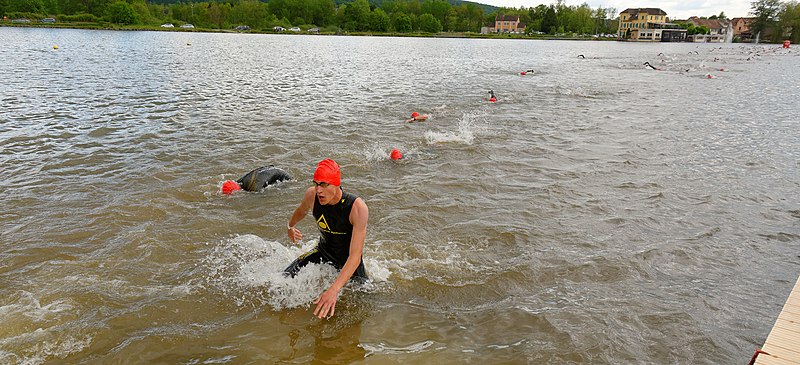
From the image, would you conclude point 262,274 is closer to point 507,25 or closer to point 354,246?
point 354,246

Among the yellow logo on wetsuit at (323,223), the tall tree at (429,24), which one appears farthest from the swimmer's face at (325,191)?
the tall tree at (429,24)

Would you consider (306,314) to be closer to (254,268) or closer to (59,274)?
(254,268)

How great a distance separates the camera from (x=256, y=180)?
10039mm

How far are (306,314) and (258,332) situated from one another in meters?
0.59

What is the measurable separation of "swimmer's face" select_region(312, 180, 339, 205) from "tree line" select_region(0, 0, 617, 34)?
14162 cm

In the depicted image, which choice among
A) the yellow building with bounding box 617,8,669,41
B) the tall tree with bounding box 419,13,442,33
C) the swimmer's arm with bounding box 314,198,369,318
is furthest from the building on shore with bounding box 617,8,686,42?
the swimmer's arm with bounding box 314,198,369,318

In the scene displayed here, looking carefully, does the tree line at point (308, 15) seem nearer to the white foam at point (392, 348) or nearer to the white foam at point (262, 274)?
the white foam at point (262, 274)

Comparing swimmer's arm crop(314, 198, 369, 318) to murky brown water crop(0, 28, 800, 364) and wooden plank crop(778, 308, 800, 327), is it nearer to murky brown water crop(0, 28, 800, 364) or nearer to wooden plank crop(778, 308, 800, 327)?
murky brown water crop(0, 28, 800, 364)

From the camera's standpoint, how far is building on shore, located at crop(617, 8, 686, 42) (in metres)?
140

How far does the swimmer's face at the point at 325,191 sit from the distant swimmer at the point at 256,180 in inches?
208

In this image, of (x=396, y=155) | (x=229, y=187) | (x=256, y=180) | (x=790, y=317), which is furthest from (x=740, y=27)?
(x=229, y=187)

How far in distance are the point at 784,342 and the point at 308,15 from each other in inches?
6890

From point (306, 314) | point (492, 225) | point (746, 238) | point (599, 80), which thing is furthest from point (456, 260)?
point (599, 80)

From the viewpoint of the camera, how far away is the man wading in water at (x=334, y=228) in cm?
486
